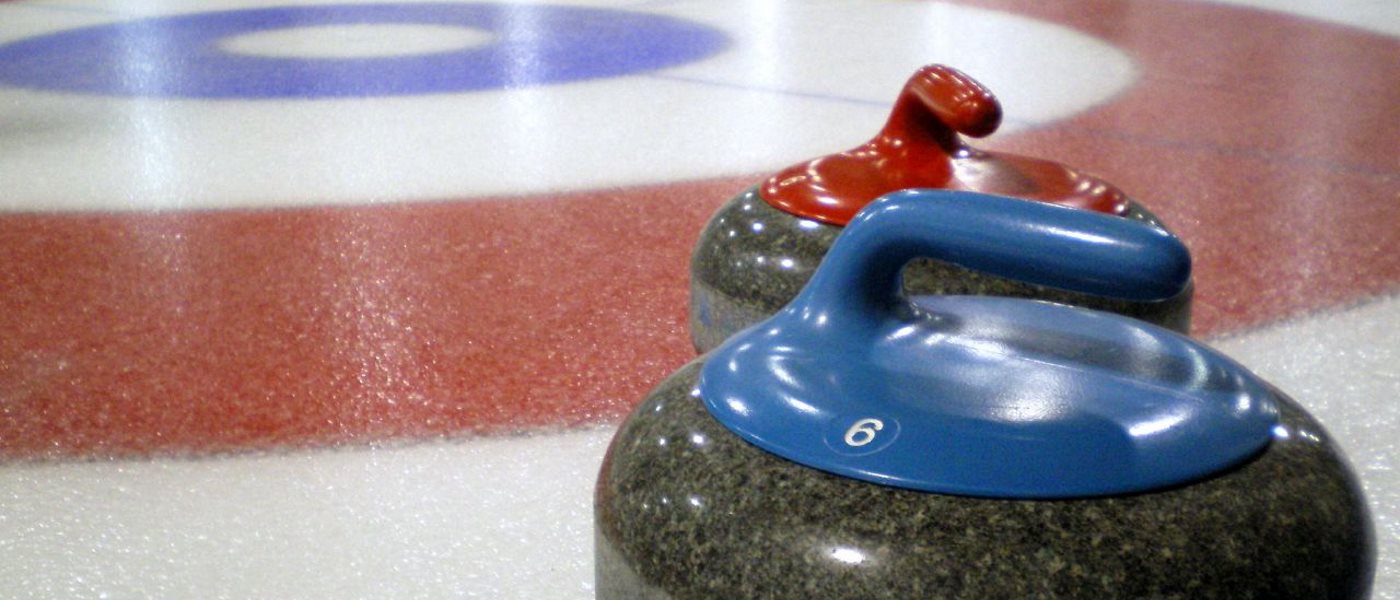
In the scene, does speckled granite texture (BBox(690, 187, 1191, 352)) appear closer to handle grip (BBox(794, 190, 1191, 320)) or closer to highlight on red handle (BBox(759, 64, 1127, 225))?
highlight on red handle (BBox(759, 64, 1127, 225))

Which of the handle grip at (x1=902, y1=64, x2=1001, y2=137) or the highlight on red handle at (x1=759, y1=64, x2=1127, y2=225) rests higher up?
the handle grip at (x1=902, y1=64, x2=1001, y2=137)

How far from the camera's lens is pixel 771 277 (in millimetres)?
1331

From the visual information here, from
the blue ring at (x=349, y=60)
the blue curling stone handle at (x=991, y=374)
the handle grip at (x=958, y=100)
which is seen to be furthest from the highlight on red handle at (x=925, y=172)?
the blue ring at (x=349, y=60)

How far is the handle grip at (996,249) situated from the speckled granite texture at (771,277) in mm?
457

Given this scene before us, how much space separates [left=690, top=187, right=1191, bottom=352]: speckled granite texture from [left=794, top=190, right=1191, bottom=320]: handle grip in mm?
457

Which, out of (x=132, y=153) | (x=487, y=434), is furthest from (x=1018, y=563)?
(x=132, y=153)

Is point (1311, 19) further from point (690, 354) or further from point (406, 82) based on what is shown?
point (690, 354)

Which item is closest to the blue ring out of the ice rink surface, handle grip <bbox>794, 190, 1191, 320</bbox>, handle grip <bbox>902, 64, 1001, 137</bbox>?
the ice rink surface

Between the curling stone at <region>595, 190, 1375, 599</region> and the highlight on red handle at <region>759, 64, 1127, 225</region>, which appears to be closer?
the curling stone at <region>595, 190, 1375, 599</region>

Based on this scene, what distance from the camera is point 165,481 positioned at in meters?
1.36

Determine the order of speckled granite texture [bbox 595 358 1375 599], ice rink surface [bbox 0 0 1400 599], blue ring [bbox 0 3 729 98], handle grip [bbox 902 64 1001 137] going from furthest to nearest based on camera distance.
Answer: blue ring [bbox 0 3 729 98] → ice rink surface [bbox 0 0 1400 599] → handle grip [bbox 902 64 1001 137] → speckled granite texture [bbox 595 358 1375 599]

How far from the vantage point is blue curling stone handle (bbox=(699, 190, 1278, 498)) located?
0.72m

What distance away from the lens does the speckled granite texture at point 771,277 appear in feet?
4.17

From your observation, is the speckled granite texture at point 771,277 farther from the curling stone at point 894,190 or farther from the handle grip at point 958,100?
the handle grip at point 958,100
